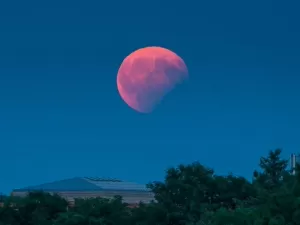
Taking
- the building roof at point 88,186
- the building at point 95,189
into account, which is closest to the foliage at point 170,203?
the building at point 95,189

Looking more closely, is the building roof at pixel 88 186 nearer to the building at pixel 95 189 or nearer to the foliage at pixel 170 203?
the building at pixel 95 189

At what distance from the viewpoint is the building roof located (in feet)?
205

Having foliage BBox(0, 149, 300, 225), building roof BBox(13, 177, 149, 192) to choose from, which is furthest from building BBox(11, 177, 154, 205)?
foliage BBox(0, 149, 300, 225)

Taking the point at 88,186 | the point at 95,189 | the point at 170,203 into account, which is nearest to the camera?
the point at 170,203

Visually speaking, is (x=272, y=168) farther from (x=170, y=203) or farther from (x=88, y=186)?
(x=88, y=186)

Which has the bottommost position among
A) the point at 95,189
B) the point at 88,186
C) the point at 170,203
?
the point at 170,203

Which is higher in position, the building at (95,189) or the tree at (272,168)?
the building at (95,189)

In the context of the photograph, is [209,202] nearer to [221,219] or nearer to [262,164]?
[262,164]

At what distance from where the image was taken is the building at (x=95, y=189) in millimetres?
59556

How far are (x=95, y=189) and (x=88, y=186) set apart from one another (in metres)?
1.50

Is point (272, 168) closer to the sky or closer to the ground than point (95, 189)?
closer to the ground

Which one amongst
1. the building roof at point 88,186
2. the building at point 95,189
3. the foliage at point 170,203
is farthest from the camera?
the building roof at point 88,186

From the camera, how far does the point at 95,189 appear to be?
62.1 metres

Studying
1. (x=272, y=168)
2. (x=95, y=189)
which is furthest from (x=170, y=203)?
(x=95, y=189)
